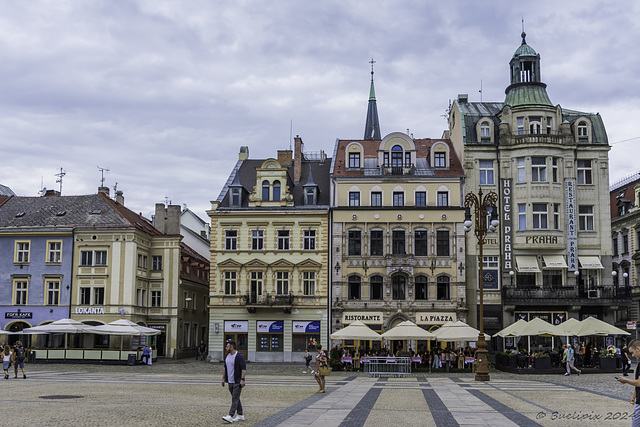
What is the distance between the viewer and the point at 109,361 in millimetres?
44625

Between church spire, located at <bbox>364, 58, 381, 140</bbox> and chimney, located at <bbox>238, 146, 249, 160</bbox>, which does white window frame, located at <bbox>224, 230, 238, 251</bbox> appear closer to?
chimney, located at <bbox>238, 146, 249, 160</bbox>

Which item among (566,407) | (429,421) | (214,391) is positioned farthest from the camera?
(214,391)

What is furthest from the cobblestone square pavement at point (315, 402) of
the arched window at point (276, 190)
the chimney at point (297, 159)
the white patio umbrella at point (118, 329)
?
the chimney at point (297, 159)

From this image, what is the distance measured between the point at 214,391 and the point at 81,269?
29.1m

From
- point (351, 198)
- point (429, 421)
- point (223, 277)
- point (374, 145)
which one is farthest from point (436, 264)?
point (429, 421)

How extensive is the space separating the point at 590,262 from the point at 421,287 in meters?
11.3

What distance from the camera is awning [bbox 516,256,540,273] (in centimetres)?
4834

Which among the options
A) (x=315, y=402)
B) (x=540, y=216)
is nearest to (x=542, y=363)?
(x=540, y=216)

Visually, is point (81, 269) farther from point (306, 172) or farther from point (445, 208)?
point (445, 208)

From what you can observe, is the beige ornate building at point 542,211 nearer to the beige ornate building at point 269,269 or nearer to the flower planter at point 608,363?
the beige ornate building at point 269,269

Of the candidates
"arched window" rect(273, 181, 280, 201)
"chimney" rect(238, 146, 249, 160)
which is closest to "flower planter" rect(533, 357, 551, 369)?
"arched window" rect(273, 181, 280, 201)

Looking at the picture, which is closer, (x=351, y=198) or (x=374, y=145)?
(x=351, y=198)

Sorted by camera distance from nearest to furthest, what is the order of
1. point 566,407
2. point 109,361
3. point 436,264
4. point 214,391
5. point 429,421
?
1. point 429,421
2. point 566,407
3. point 214,391
4. point 109,361
5. point 436,264

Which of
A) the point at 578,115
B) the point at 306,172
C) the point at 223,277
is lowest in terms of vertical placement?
the point at 223,277
